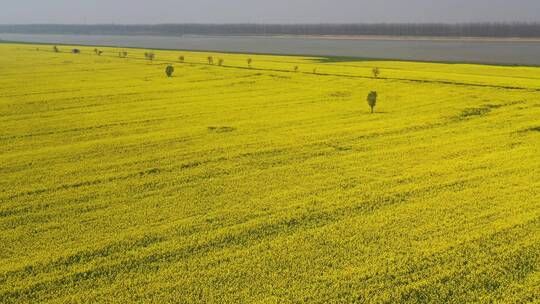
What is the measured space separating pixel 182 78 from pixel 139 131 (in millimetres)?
21000

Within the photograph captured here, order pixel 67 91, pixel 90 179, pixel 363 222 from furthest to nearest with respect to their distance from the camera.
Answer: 1. pixel 67 91
2. pixel 90 179
3. pixel 363 222

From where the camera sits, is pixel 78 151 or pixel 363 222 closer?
pixel 363 222

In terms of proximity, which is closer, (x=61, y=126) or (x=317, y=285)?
(x=317, y=285)

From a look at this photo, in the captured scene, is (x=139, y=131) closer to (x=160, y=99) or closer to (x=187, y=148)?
(x=187, y=148)

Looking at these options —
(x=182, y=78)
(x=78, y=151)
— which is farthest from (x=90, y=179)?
(x=182, y=78)

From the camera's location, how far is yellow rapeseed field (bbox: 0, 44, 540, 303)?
8203 mm

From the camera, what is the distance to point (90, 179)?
13.8 metres

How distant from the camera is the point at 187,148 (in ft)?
56.6

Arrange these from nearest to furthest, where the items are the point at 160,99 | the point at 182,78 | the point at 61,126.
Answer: the point at 61,126 → the point at 160,99 → the point at 182,78

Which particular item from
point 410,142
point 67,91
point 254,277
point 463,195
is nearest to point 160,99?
point 67,91

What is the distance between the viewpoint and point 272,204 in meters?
11.8

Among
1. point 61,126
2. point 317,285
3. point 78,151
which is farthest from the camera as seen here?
point 61,126

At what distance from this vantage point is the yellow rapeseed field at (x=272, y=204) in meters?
8.20

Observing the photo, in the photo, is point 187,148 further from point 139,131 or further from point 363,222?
point 363,222
